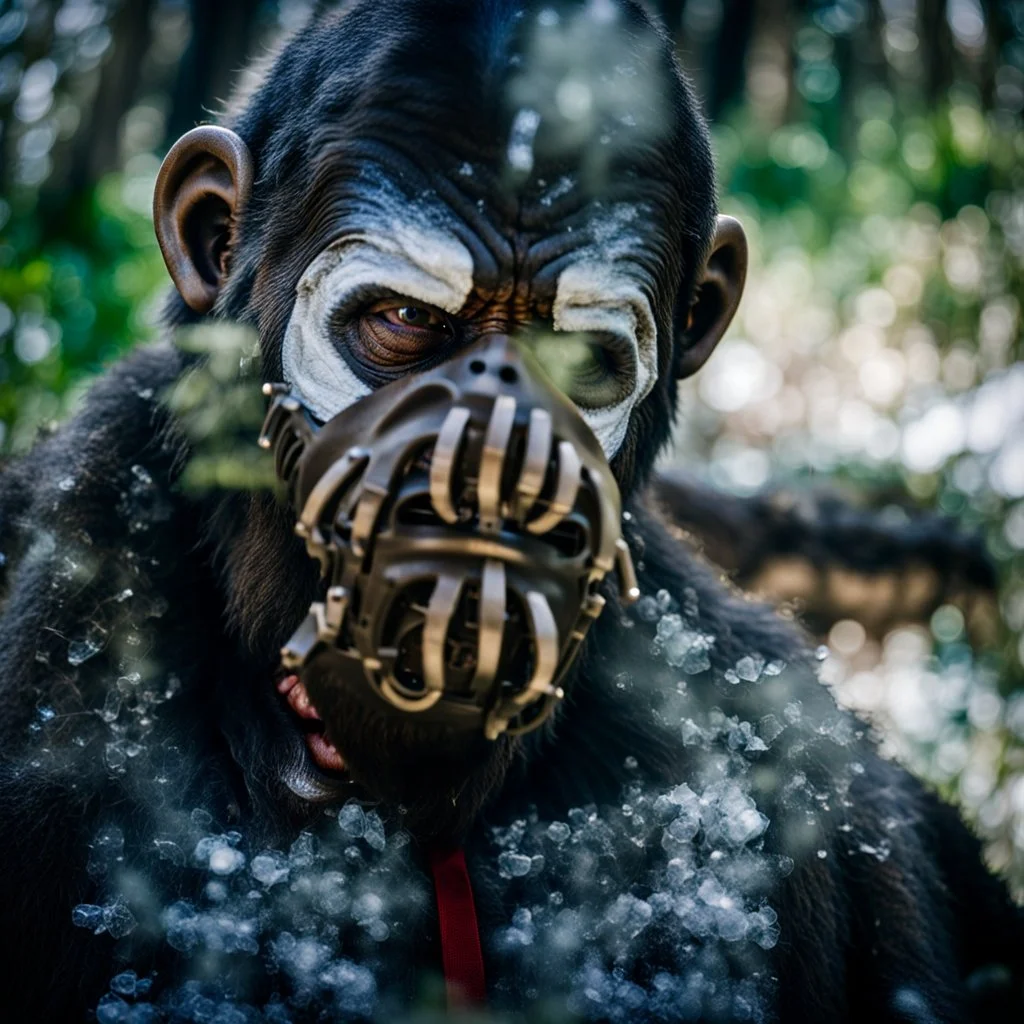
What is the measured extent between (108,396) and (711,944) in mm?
1689

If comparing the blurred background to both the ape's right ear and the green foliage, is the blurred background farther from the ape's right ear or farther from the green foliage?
the ape's right ear

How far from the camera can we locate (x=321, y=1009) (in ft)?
6.71

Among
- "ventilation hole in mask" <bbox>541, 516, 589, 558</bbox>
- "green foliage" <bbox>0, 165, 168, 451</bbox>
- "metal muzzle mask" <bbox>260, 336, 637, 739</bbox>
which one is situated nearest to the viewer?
"metal muzzle mask" <bbox>260, 336, 637, 739</bbox>

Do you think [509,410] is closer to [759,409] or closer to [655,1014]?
[655,1014]

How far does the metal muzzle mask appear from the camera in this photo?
1612mm

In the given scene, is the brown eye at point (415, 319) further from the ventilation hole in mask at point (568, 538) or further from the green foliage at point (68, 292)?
the green foliage at point (68, 292)

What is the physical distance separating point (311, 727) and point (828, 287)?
14.9ft

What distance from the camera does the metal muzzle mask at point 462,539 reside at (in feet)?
5.29

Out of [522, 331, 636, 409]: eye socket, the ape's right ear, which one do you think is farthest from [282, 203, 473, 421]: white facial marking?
the ape's right ear

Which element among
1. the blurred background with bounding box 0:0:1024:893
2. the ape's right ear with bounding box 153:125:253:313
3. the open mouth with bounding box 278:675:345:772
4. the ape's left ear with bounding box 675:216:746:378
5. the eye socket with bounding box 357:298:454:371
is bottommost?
the blurred background with bounding box 0:0:1024:893

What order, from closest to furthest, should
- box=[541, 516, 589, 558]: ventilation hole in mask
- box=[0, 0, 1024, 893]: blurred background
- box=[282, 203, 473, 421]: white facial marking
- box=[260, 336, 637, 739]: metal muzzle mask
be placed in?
box=[260, 336, 637, 739]: metal muzzle mask < box=[541, 516, 589, 558]: ventilation hole in mask < box=[282, 203, 473, 421]: white facial marking < box=[0, 0, 1024, 893]: blurred background

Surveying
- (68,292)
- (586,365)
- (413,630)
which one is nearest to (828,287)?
(68,292)

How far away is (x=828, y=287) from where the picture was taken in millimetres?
6008

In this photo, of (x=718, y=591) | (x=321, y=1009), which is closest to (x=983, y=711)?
(x=718, y=591)
